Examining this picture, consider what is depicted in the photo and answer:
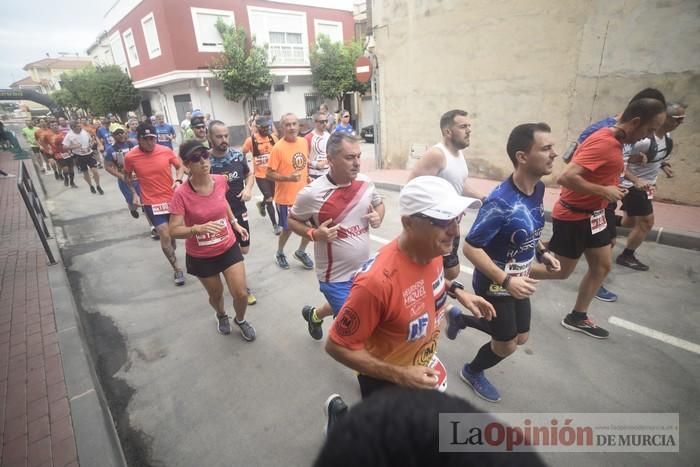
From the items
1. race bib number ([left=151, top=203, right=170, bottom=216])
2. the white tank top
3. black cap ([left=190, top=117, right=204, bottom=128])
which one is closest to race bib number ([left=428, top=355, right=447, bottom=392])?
the white tank top

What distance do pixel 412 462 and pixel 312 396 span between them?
2748 mm

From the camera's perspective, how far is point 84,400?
2.85m

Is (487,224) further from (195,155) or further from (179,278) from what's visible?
(179,278)

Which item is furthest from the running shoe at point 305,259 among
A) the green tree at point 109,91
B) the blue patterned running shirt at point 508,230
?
the green tree at point 109,91

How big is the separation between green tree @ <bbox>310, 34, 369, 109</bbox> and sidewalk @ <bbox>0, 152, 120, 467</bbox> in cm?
2156

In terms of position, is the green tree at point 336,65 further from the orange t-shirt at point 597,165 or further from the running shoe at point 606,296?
the orange t-shirt at point 597,165

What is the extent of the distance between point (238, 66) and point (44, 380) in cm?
2109

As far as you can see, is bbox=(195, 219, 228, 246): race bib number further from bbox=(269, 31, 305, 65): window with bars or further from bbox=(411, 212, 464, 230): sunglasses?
bbox=(269, 31, 305, 65): window with bars

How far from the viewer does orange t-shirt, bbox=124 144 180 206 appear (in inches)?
207

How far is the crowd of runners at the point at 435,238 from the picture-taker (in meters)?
1.73

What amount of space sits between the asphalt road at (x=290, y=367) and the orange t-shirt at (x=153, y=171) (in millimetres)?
1366

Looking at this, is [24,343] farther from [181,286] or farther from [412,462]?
[412,462]

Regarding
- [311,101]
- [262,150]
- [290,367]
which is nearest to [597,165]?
[290,367]

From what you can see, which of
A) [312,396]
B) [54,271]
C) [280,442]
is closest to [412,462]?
[280,442]
